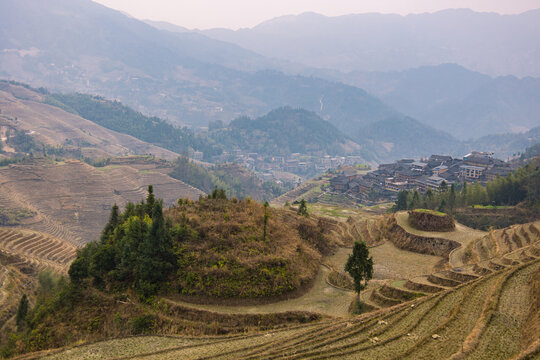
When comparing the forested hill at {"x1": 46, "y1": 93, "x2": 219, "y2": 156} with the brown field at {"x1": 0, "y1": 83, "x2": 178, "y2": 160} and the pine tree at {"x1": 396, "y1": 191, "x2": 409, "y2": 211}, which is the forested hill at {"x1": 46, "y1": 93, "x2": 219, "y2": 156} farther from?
the pine tree at {"x1": 396, "y1": 191, "x2": 409, "y2": 211}

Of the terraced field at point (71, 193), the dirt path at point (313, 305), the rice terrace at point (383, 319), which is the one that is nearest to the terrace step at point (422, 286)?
the rice terrace at point (383, 319)

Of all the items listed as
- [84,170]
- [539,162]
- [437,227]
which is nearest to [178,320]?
[437,227]

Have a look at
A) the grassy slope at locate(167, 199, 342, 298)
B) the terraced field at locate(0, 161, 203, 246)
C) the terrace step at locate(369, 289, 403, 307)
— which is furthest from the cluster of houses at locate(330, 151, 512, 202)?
the terrace step at locate(369, 289, 403, 307)

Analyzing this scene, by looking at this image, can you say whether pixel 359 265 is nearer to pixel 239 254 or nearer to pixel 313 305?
pixel 313 305

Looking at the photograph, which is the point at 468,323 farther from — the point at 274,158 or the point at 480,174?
the point at 274,158

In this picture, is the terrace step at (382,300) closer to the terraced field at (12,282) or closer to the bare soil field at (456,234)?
the bare soil field at (456,234)
